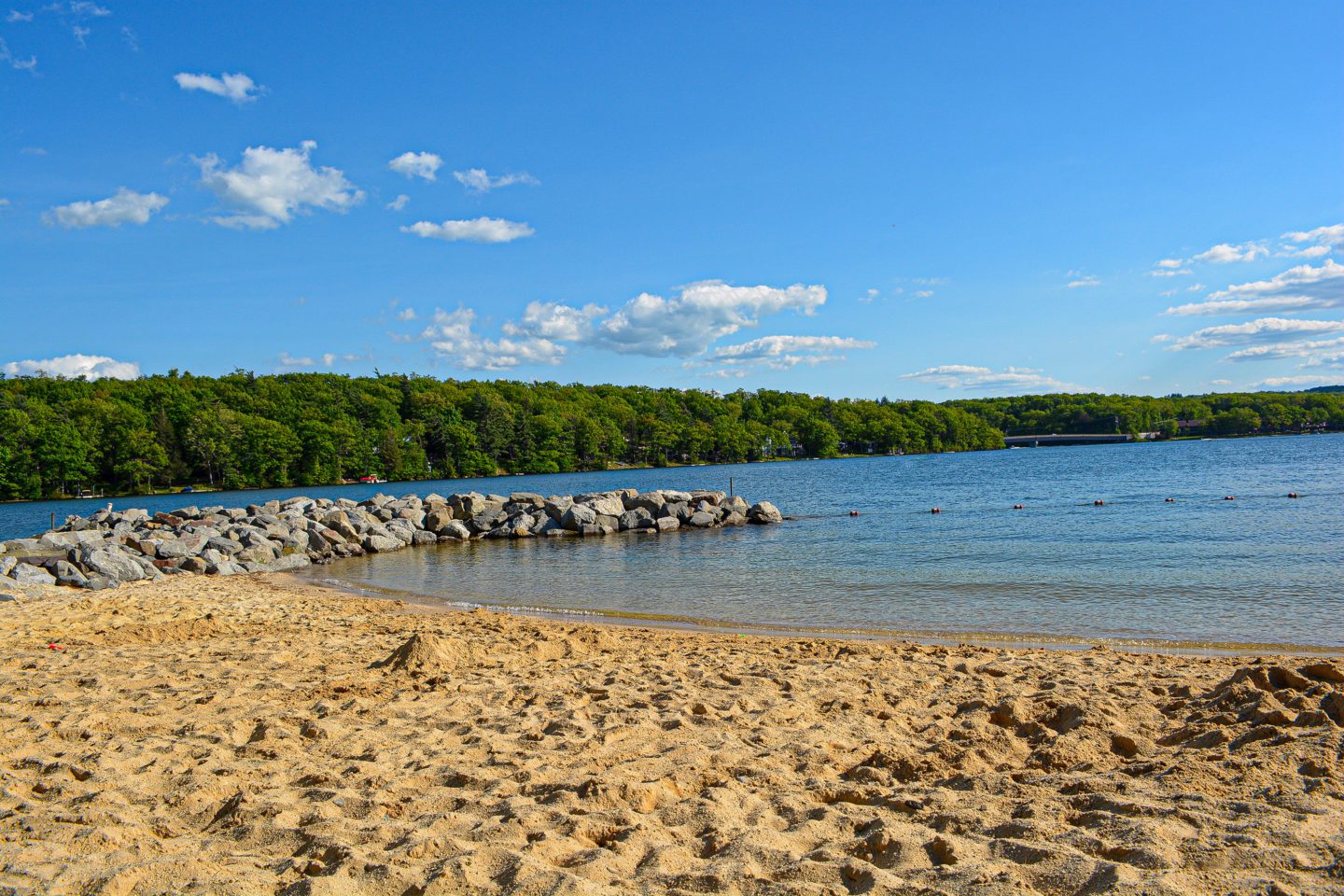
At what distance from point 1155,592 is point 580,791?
12078mm

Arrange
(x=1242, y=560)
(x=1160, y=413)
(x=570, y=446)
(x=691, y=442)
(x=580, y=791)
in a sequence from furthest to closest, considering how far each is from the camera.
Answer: (x=1160, y=413) → (x=691, y=442) → (x=570, y=446) → (x=1242, y=560) → (x=580, y=791)

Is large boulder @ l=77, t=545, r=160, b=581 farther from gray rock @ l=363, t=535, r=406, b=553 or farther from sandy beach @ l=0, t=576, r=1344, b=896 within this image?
sandy beach @ l=0, t=576, r=1344, b=896

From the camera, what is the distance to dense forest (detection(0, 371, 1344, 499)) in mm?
72562

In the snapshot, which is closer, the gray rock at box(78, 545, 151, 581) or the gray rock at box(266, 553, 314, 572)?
the gray rock at box(78, 545, 151, 581)

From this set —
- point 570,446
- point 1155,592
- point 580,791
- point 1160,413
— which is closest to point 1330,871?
point 580,791

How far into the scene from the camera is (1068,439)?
14000 centimetres

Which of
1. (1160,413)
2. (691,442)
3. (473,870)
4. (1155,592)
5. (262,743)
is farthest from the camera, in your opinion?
(1160,413)

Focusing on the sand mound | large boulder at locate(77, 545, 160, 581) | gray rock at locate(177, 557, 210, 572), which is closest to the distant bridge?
gray rock at locate(177, 557, 210, 572)

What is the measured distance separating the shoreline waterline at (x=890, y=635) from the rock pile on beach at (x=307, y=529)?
784 cm

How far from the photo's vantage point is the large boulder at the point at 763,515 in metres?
31.4

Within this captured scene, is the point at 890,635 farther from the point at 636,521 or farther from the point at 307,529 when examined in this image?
the point at 307,529

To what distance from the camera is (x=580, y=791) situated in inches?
183

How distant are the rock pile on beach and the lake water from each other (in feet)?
5.80

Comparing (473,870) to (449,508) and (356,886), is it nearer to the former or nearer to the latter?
(356,886)
